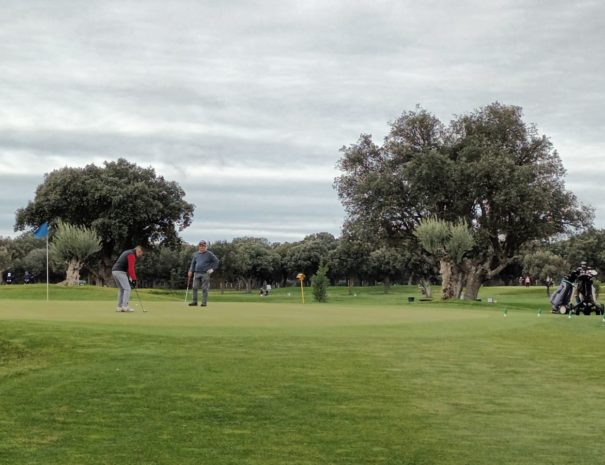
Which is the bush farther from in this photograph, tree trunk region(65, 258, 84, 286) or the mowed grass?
the mowed grass

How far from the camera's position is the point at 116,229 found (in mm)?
78562

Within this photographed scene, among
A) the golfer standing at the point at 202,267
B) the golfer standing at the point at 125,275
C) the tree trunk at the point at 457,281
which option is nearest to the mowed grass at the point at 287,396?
the golfer standing at the point at 125,275

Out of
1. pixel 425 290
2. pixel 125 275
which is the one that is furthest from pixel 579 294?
pixel 425 290

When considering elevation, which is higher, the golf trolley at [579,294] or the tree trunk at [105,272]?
the tree trunk at [105,272]

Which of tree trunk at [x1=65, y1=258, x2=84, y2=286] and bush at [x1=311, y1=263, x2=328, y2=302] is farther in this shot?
tree trunk at [x1=65, y1=258, x2=84, y2=286]

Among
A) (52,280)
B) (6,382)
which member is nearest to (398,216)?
(6,382)

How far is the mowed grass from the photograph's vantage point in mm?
8211

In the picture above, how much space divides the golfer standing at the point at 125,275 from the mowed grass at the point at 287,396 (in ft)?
19.1

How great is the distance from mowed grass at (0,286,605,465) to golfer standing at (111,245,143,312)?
5814mm

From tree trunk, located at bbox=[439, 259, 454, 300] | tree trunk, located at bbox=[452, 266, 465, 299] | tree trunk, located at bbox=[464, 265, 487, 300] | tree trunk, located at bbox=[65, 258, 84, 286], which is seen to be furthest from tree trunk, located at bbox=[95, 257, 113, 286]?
tree trunk, located at bbox=[464, 265, 487, 300]

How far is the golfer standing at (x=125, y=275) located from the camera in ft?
76.5

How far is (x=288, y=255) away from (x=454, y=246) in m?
100

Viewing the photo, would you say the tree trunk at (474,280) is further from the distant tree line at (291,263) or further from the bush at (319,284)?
the distant tree line at (291,263)

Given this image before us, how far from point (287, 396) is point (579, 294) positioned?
26278 millimetres
